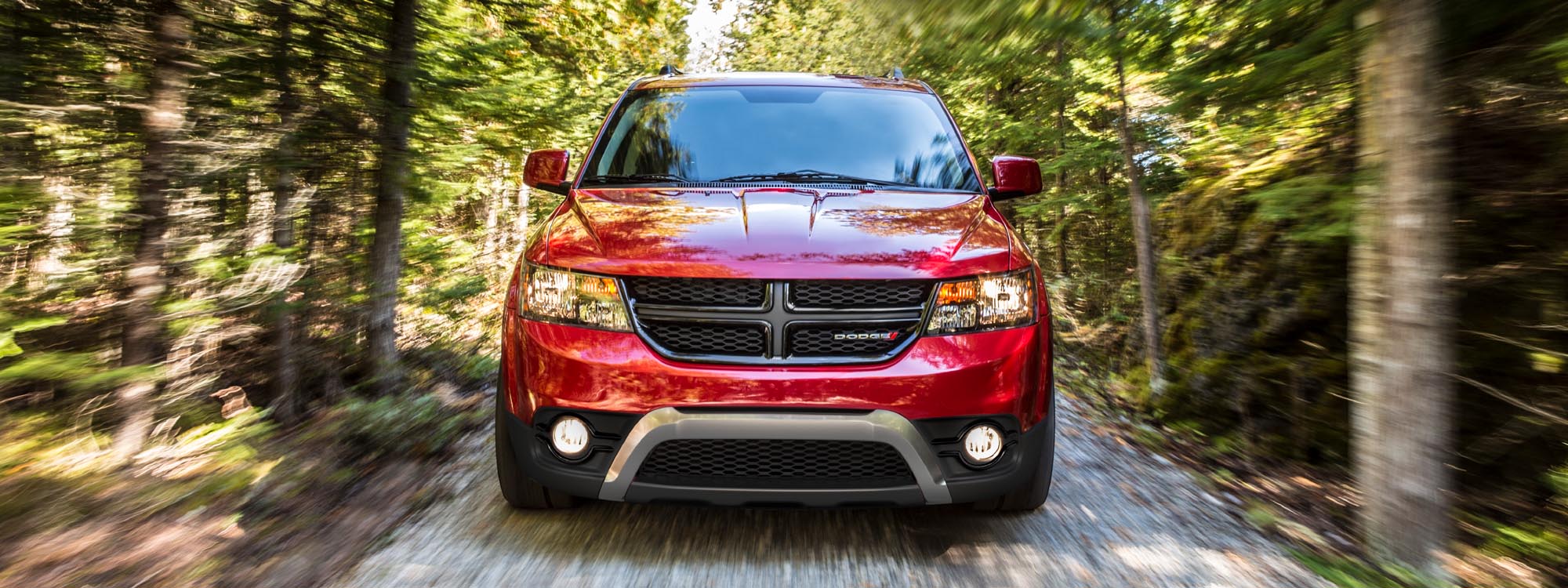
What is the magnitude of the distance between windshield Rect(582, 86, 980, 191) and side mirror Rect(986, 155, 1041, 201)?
0.54ft

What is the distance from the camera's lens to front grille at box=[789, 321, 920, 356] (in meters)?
2.79

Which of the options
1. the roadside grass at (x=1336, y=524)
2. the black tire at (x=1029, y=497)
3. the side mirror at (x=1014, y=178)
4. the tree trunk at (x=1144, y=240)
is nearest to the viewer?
the roadside grass at (x=1336, y=524)

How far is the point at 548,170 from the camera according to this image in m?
4.09

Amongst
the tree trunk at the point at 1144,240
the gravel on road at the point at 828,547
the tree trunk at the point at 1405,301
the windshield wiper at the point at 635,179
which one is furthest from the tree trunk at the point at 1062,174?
the gravel on road at the point at 828,547

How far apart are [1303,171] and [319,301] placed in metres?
4.89

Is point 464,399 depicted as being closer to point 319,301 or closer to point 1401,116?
point 319,301

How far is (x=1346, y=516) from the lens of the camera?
3.59 m

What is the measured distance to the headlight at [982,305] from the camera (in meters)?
2.84

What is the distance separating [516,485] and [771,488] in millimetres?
1028

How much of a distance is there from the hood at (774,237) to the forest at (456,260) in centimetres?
63

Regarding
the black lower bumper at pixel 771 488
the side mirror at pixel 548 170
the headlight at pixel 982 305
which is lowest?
the black lower bumper at pixel 771 488

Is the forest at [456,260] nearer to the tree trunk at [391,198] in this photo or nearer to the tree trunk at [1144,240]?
the tree trunk at [391,198]

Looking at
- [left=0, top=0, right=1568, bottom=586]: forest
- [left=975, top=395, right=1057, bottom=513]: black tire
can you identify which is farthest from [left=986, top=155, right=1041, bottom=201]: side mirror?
[left=975, top=395, right=1057, bottom=513]: black tire

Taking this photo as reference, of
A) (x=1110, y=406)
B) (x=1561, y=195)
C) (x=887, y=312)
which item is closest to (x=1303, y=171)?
(x=1561, y=195)
